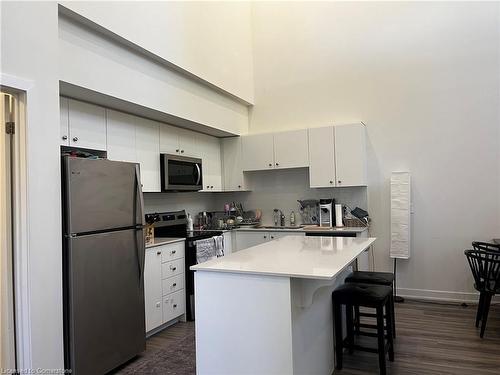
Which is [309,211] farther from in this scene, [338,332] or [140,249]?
[140,249]

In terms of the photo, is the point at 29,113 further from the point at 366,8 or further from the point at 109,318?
the point at 366,8

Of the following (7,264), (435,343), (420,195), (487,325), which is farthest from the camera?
(420,195)

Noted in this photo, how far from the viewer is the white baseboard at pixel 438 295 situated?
14.2 feet

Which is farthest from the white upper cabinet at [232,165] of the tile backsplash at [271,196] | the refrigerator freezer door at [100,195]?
the refrigerator freezer door at [100,195]

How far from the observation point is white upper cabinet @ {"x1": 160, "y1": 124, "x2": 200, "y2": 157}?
14.0 feet

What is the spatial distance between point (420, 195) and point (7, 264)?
429 centimetres

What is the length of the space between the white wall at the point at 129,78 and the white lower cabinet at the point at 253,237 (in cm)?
147

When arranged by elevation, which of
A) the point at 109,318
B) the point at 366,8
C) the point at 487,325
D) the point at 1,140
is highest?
the point at 366,8

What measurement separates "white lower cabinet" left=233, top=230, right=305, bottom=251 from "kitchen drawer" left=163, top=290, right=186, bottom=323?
4.25ft

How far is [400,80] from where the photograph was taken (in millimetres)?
4676

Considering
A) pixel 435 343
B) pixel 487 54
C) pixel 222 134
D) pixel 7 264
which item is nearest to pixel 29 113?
pixel 7 264

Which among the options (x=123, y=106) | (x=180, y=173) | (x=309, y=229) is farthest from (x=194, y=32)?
(x=309, y=229)

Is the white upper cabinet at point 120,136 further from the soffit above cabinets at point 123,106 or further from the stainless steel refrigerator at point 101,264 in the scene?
the stainless steel refrigerator at point 101,264

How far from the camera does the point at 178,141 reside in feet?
14.9
